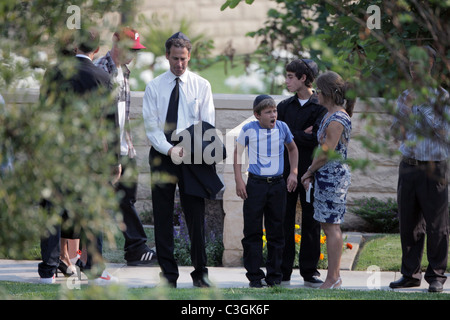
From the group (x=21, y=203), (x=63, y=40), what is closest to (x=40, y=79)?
(x=63, y=40)

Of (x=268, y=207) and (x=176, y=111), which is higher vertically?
(x=176, y=111)

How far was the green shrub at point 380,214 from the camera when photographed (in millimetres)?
9047

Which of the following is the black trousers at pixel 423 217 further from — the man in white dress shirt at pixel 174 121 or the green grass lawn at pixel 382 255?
the man in white dress shirt at pixel 174 121

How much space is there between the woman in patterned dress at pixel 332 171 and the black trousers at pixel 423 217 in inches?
23.4

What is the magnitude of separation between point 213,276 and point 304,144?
1.48 metres

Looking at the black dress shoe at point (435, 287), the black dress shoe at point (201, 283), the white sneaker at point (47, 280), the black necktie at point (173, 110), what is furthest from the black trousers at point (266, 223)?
the white sneaker at point (47, 280)

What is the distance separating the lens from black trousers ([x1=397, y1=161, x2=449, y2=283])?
6.23m

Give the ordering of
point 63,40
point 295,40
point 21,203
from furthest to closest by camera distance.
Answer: point 295,40
point 63,40
point 21,203

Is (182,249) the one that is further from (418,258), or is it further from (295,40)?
(295,40)

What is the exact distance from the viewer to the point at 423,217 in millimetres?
6453
